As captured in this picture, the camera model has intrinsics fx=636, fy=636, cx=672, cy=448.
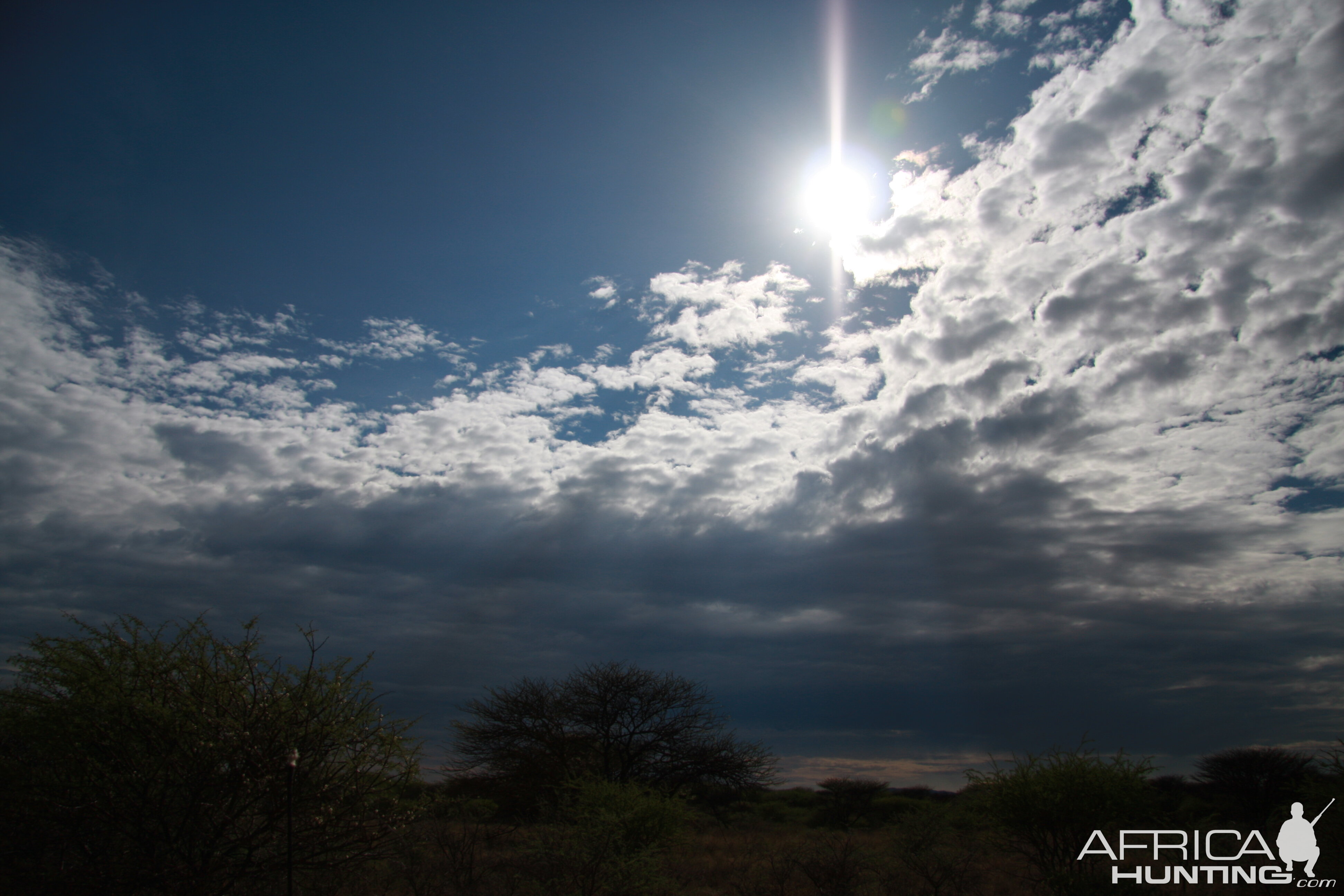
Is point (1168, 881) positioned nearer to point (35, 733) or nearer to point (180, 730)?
point (180, 730)

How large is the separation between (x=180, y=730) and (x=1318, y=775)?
22334mm

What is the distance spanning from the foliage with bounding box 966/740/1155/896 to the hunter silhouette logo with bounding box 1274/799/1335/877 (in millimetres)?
2174

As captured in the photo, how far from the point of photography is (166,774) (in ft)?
23.0

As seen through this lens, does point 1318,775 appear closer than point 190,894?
No

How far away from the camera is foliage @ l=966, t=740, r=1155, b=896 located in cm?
1369

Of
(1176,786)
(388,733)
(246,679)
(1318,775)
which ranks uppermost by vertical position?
(246,679)

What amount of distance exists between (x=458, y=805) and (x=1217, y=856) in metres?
21.7

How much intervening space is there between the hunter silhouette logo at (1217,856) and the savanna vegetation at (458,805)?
0.34 meters

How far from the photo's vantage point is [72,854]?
6941mm

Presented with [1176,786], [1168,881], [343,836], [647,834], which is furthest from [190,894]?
[1176,786]

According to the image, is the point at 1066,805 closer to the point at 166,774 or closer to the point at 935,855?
the point at 935,855

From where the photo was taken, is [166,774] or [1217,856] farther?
[1217,856]

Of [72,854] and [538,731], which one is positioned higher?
[72,854]

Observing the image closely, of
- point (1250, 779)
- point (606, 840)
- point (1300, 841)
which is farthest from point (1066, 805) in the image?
point (1250, 779)
